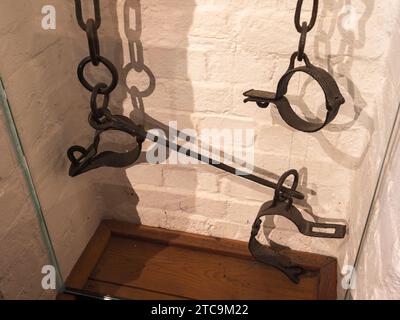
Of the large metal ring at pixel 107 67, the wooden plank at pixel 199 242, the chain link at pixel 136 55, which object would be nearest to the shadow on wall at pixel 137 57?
the chain link at pixel 136 55

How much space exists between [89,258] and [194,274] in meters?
0.31

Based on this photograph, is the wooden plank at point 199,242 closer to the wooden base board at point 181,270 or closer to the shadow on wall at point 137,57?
the wooden base board at point 181,270

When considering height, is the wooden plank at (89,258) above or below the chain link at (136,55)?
below

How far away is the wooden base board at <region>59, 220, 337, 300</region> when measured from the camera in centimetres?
120

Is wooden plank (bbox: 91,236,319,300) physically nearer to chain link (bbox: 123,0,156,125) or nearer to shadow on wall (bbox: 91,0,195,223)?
shadow on wall (bbox: 91,0,195,223)

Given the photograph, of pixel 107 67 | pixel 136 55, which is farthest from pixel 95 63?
pixel 136 55

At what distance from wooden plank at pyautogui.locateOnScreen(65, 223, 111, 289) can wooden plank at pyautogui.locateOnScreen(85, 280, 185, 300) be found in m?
0.03

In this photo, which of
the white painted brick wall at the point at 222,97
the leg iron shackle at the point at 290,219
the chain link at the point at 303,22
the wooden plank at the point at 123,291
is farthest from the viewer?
the wooden plank at the point at 123,291

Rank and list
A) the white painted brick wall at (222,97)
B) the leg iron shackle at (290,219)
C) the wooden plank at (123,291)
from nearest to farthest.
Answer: the white painted brick wall at (222,97), the leg iron shackle at (290,219), the wooden plank at (123,291)

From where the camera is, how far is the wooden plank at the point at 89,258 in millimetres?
1218

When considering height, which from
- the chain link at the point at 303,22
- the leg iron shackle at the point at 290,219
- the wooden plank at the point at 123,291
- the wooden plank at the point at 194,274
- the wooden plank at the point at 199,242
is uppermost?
the chain link at the point at 303,22
